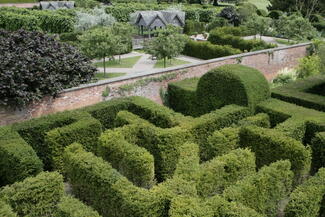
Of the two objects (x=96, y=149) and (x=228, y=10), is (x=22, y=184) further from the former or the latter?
(x=228, y=10)

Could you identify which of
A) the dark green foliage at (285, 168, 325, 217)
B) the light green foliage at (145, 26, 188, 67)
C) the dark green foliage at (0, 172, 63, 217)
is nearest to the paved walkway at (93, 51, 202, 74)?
the light green foliage at (145, 26, 188, 67)

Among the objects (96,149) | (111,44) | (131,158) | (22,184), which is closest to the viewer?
(22,184)

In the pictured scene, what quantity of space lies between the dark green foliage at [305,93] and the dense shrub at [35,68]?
9.09 meters

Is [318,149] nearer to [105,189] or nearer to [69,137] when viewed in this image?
[105,189]

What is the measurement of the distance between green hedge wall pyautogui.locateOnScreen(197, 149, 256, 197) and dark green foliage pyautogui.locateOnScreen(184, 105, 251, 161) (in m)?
1.82

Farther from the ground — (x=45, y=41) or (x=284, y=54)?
(x=45, y=41)

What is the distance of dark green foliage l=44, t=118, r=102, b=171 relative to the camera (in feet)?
39.8

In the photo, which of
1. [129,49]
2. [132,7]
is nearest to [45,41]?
[129,49]

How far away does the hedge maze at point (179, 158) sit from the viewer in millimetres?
9133

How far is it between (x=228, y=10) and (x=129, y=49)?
62.2ft

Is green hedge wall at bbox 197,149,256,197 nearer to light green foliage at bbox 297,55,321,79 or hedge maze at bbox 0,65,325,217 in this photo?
hedge maze at bbox 0,65,325,217

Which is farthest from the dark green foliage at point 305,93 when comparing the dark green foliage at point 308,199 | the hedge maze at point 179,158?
the dark green foliage at point 308,199

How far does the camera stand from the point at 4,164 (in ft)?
36.4

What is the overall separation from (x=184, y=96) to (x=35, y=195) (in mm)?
9208
